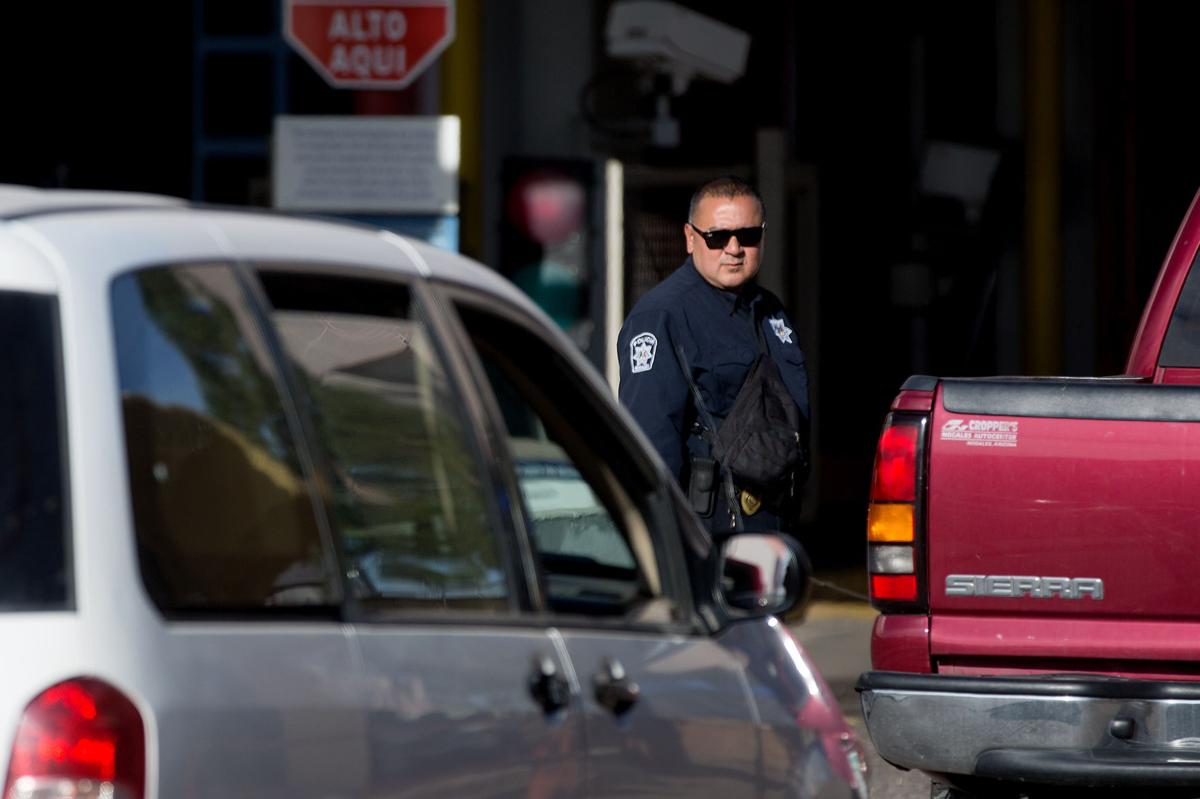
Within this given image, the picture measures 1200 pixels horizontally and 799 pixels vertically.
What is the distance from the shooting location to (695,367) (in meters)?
6.10

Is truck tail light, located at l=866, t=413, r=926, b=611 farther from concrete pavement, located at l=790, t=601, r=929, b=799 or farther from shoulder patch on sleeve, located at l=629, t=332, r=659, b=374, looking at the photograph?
concrete pavement, located at l=790, t=601, r=929, b=799

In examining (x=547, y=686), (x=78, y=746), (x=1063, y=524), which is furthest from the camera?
(x=1063, y=524)

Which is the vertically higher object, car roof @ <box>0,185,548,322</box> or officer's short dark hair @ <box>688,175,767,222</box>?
officer's short dark hair @ <box>688,175,767,222</box>

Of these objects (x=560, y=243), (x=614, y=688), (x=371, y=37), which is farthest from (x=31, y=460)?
(x=560, y=243)

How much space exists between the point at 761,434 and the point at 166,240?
→ 328 cm

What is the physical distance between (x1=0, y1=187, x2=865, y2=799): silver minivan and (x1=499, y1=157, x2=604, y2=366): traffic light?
365 inches

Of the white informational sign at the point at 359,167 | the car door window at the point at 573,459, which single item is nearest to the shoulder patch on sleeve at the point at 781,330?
the car door window at the point at 573,459

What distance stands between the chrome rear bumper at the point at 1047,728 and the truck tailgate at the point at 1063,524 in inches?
3.4

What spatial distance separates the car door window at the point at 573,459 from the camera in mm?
3467

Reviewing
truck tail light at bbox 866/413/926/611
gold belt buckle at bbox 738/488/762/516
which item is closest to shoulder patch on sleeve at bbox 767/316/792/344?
gold belt buckle at bbox 738/488/762/516

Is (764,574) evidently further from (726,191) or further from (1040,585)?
(726,191)

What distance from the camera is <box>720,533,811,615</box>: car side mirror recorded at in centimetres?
374

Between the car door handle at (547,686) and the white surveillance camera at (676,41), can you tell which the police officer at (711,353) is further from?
the white surveillance camera at (676,41)

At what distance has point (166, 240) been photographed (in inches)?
110
